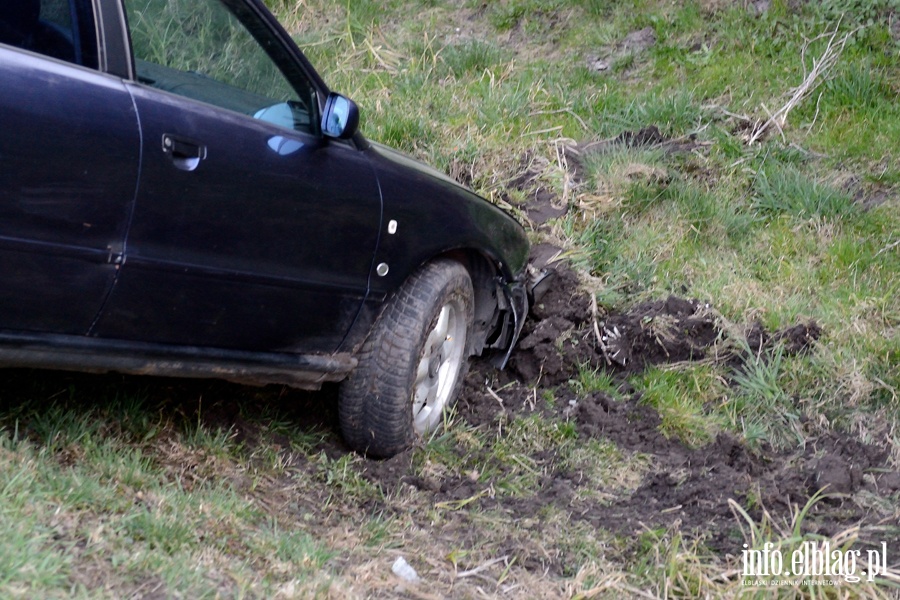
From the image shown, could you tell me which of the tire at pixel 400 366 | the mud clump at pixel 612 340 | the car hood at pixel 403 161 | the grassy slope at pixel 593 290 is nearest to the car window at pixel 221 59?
the car hood at pixel 403 161

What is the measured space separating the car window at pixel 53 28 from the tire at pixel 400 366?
61.0 inches

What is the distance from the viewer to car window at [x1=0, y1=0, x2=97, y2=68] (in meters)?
2.66

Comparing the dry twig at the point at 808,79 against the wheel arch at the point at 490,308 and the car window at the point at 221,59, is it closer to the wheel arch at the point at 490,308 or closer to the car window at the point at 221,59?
the wheel arch at the point at 490,308

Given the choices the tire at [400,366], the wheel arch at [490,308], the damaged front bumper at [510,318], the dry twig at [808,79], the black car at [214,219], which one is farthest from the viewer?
the dry twig at [808,79]

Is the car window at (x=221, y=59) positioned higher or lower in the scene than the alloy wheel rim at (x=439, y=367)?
higher

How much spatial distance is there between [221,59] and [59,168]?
0.95m

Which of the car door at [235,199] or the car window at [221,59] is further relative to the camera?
the car window at [221,59]

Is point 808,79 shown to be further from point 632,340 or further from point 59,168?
point 59,168

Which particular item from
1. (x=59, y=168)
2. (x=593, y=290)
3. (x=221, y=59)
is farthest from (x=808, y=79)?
(x=59, y=168)

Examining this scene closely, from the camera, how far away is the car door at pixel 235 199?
283cm

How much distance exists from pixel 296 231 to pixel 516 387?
75.9 inches

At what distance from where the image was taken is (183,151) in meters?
2.84

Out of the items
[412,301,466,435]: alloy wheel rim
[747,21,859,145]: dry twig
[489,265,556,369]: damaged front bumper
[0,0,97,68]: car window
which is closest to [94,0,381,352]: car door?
[0,0,97,68]: car window

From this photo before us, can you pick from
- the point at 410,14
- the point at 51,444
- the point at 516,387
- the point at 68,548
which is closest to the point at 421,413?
the point at 516,387
